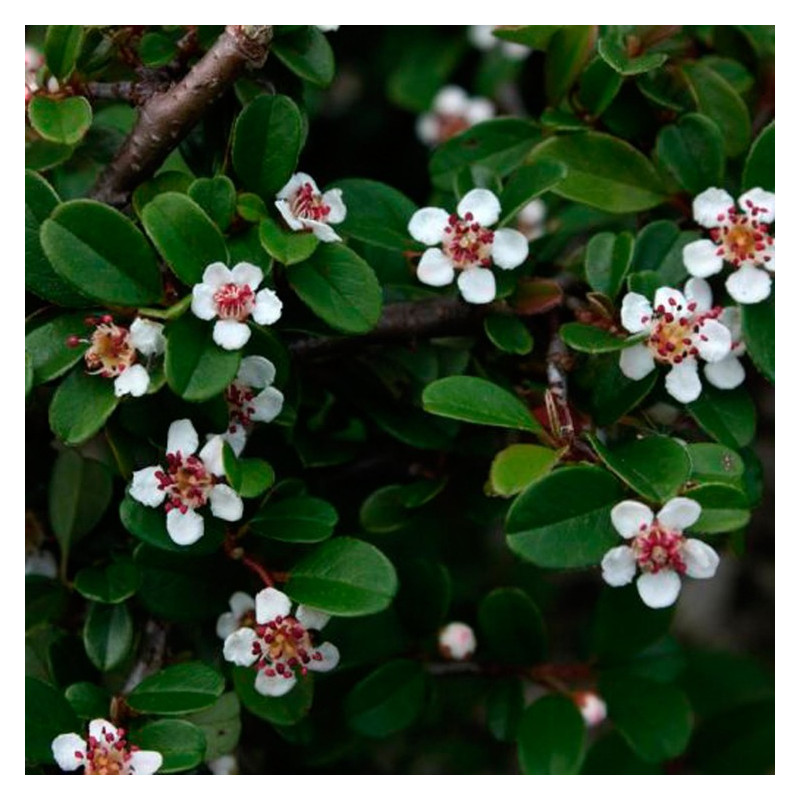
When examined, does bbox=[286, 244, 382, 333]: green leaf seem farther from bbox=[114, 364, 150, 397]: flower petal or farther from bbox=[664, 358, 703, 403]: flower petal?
bbox=[664, 358, 703, 403]: flower petal

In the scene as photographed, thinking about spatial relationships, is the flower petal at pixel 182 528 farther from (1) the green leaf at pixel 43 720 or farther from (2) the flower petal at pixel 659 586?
(2) the flower petal at pixel 659 586

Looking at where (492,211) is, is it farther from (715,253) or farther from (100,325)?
(100,325)

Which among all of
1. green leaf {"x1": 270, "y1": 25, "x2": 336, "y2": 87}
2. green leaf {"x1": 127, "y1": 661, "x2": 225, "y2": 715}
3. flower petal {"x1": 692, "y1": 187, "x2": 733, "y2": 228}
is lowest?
green leaf {"x1": 127, "y1": 661, "x2": 225, "y2": 715}

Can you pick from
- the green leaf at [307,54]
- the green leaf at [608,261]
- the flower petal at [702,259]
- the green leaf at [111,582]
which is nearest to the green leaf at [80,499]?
the green leaf at [111,582]

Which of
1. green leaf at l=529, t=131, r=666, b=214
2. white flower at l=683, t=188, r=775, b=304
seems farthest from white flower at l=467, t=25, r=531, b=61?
white flower at l=683, t=188, r=775, b=304

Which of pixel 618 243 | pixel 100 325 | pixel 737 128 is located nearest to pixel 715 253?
pixel 618 243

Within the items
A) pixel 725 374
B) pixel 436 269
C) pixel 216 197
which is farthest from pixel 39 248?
pixel 725 374
